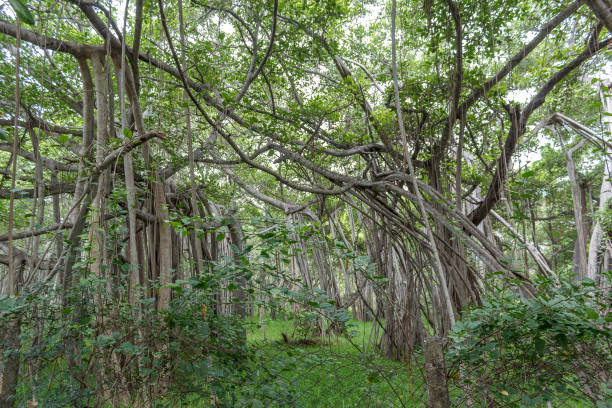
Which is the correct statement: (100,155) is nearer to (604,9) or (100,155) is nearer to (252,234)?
(252,234)

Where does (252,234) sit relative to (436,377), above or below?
above

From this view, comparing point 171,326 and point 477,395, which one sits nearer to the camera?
point 477,395

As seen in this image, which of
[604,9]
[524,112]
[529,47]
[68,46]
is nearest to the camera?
[604,9]

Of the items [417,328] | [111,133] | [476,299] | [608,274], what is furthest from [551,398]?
[417,328]

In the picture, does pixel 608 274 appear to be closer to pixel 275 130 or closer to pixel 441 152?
pixel 441 152

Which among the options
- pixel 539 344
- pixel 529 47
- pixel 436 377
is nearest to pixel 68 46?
pixel 436 377

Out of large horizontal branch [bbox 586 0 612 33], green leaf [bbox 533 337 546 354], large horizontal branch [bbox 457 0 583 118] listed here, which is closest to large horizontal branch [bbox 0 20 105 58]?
large horizontal branch [bbox 457 0 583 118]

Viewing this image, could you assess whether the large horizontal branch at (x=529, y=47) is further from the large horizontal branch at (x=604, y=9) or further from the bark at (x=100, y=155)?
the bark at (x=100, y=155)

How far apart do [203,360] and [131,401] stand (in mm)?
557

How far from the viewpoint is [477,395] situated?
49.1 inches

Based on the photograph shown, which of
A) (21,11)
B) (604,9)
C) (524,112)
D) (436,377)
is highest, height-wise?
(524,112)

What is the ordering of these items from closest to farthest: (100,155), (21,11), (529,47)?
1. (21,11)
2. (100,155)
3. (529,47)

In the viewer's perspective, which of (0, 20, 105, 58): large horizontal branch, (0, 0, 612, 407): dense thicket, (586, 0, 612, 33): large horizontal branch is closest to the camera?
(0, 0, 612, 407): dense thicket

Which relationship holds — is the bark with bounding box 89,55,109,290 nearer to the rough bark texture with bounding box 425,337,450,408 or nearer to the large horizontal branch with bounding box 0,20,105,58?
the large horizontal branch with bounding box 0,20,105,58
